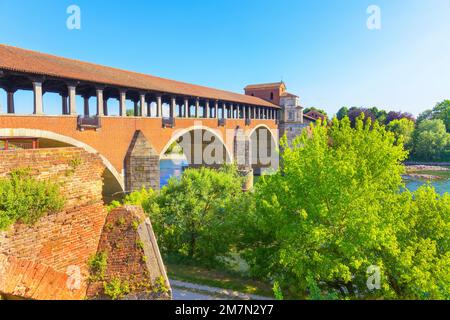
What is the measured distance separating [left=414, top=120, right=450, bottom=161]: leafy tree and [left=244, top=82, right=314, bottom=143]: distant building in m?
26.6

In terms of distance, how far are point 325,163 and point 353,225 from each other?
2.66 m

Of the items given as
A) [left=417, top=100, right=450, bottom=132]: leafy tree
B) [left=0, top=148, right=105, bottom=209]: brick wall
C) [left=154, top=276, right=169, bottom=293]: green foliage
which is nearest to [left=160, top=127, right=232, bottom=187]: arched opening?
[left=0, top=148, right=105, bottom=209]: brick wall

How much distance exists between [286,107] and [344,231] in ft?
178

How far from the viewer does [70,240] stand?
19.9 ft

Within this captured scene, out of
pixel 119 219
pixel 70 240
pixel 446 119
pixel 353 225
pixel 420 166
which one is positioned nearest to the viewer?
pixel 70 240

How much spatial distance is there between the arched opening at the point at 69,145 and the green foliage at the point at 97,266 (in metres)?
4.15

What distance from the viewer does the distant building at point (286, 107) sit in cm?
6028

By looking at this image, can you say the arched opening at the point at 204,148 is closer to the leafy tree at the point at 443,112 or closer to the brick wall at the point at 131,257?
the brick wall at the point at 131,257

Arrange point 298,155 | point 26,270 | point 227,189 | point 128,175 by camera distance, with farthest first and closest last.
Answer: point 128,175
point 227,189
point 298,155
point 26,270

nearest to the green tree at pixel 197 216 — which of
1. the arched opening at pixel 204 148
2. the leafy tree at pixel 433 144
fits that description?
the arched opening at pixel 204 148

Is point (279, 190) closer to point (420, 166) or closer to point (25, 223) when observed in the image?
point (25, 223)

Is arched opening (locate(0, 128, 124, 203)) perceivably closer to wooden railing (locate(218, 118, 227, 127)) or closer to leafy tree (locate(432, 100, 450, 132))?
wooden railing (locate(218, 118, 227, 127))

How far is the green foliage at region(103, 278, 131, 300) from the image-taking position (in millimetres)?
6062

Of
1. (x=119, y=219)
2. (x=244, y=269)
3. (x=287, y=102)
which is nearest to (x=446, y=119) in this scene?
(x=287, y=102)
